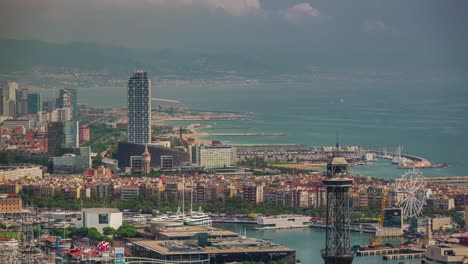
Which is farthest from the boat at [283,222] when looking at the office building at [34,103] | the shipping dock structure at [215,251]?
the office building at [34,103]

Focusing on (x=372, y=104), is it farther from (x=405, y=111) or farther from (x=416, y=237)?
(x=416, y=237)

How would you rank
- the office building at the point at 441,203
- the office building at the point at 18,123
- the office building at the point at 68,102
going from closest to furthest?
1. the office building at the point at 441,203
2. the office building at the point at 18,123
3. the office building at the point at 68,102

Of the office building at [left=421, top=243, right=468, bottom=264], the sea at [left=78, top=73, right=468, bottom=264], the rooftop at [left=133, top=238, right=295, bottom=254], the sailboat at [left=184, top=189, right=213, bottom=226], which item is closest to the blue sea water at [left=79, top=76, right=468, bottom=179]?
the sea at [left=78, top=73, right=468, bottom=264]

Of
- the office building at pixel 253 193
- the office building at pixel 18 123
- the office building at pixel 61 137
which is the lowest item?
the office building at pixel 253 193

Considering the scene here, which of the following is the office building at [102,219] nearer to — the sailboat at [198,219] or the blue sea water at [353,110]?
the sailboat at [198,219]

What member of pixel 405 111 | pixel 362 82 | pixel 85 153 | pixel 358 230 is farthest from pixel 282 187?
pixel 362 82

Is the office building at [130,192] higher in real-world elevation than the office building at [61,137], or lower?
lower
